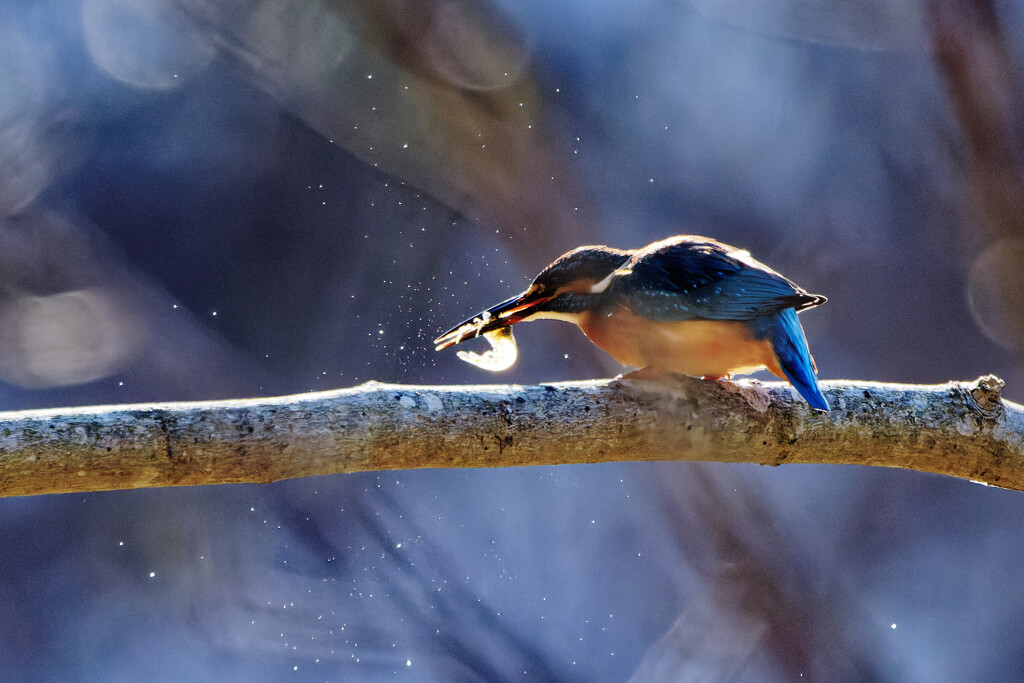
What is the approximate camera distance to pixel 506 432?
1257 millimetres

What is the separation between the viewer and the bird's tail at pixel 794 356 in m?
1.35

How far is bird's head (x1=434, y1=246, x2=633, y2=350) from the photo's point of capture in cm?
160

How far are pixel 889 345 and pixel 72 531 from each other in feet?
11.0

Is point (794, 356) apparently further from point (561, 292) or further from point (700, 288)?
point (561, 292)

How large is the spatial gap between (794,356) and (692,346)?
17 centimetres

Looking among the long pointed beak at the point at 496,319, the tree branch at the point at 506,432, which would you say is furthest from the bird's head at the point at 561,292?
the tree branch at the point at 506,432

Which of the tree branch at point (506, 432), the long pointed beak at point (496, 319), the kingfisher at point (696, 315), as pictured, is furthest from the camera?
the long pointed beak at point (496, 319)

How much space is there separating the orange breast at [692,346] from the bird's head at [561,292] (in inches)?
3.9

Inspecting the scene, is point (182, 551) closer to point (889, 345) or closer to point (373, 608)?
point (373, 608)

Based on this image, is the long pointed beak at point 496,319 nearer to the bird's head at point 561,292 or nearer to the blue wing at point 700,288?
the bird's head at point 561,292

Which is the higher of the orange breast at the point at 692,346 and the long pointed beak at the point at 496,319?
the orange breast at the point at 692,346

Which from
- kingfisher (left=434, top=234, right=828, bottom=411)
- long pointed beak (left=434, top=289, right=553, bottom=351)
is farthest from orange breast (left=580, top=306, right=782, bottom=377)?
long pointed beak (left=434, top=289, right=553, bottom=351)

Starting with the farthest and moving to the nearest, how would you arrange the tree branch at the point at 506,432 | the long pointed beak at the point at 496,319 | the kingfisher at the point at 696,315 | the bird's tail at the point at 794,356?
the long pointed beak at the point at 496,319
the kingfisher at the point at 696,315
the bird's tail at the point at 794,356
the tree branch at the point at 506,432

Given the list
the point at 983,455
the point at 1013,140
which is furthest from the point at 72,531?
the point at 1013,140
